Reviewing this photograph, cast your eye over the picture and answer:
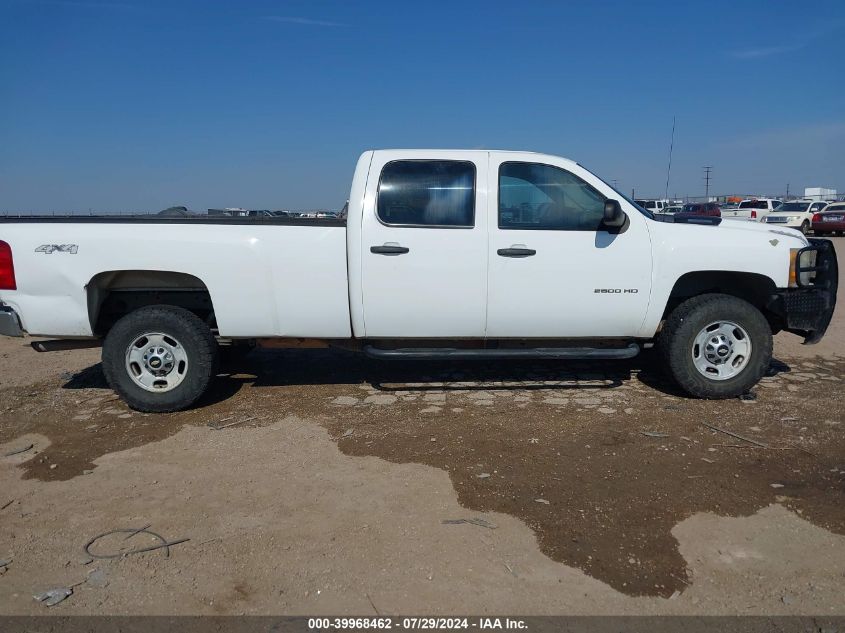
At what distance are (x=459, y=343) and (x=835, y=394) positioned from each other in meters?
3.24

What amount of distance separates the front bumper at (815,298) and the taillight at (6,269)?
19.1ft

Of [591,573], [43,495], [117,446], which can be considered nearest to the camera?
[591,573]

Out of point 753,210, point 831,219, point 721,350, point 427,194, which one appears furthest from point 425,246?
point 753,210

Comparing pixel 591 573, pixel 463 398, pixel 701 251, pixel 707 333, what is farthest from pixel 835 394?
pixel 591 573

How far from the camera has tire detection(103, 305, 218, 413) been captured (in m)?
4.89

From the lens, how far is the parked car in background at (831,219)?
29.4 m

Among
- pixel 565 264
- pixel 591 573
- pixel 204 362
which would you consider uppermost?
pixel 565 264

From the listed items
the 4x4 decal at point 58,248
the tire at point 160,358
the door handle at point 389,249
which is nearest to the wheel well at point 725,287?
the door handle at point 389,249

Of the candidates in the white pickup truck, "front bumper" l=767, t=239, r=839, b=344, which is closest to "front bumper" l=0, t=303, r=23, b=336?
the white pickup truck

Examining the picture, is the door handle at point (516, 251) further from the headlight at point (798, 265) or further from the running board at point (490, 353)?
the headlight at point (798, 265)

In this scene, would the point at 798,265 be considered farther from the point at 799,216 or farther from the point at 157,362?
the point at 799,216

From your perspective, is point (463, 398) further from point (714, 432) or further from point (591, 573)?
point (591, 573)

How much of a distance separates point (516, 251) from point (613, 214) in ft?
2.45

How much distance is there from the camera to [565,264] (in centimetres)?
490
